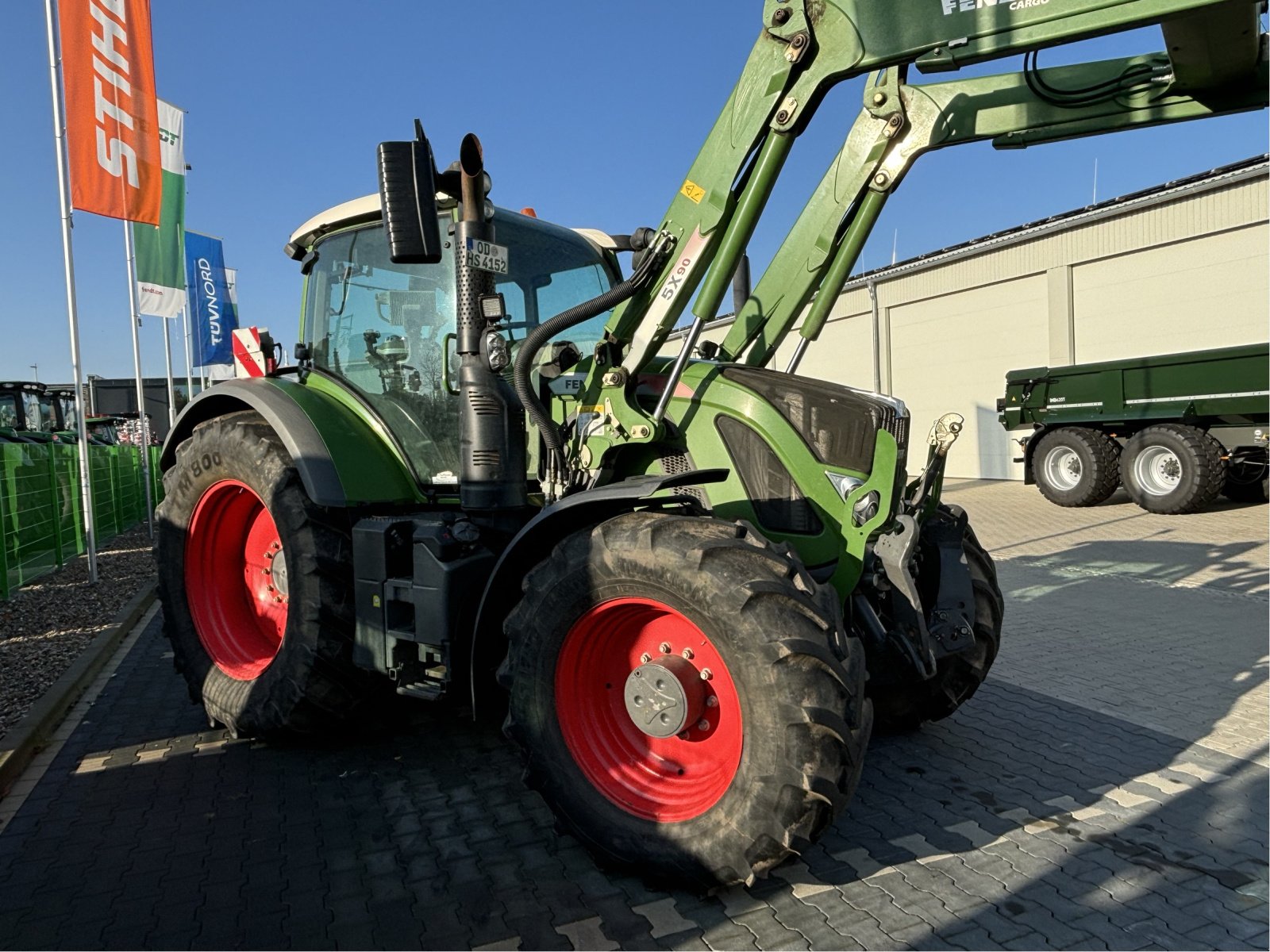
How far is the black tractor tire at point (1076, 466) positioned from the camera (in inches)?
506

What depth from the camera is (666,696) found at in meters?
2.79

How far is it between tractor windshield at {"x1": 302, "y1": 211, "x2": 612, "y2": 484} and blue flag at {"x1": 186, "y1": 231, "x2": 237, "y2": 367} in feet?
40.9

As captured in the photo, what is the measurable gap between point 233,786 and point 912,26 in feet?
12.7

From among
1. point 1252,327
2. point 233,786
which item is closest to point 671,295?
point 233,786

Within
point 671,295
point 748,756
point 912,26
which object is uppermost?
point 912,26

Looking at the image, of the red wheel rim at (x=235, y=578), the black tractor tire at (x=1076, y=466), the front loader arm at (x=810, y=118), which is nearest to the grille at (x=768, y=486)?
the front loader arm at (x=810, y=118)

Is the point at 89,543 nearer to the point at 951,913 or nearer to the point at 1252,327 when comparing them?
the point at 951,913

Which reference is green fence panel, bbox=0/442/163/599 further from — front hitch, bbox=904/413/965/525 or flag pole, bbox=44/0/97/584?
front hitch, bbox=904/413/965/525

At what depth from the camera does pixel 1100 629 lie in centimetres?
607

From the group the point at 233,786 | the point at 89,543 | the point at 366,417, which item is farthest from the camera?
the point at 89,543

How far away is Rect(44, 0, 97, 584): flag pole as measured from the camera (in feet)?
25.1

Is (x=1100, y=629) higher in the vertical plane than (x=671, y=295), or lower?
lower

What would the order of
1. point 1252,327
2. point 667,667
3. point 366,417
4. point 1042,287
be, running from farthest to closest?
point 1042,287 → point 1252,327 → point 366,417 → point 667,667

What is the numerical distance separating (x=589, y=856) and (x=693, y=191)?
2.46 metres
